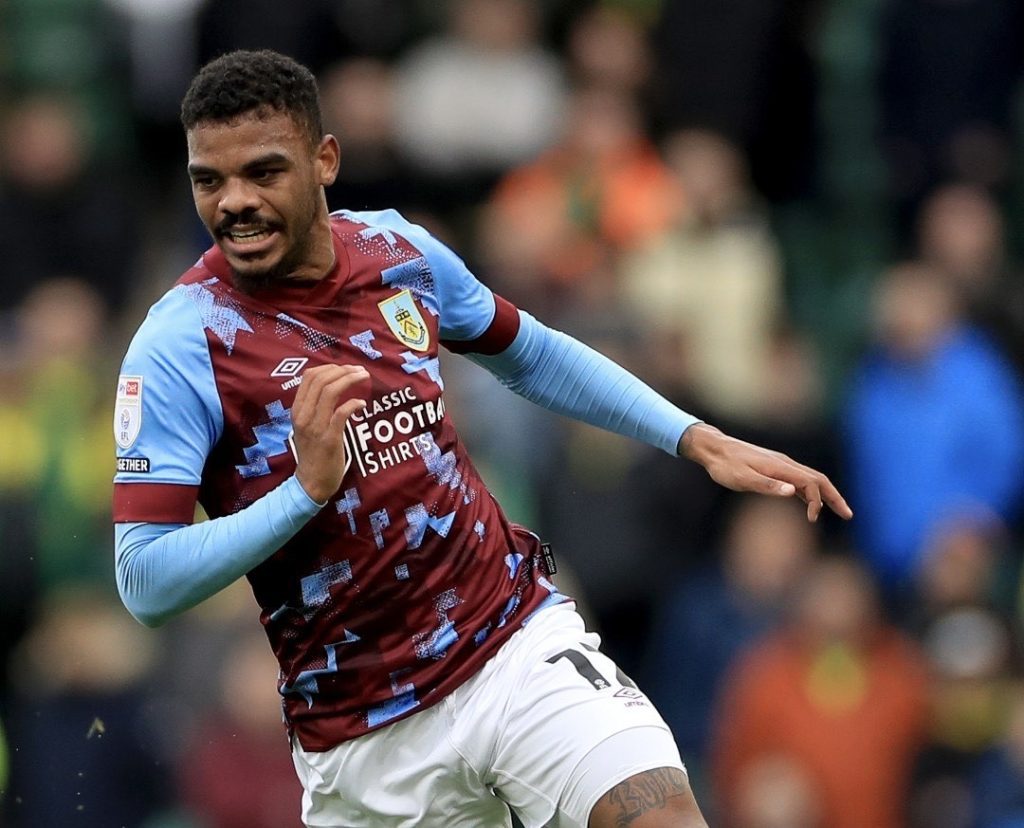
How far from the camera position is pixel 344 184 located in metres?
11.2

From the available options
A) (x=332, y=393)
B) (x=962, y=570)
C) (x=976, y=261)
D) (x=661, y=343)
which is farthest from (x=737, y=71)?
(x=332, y=393)

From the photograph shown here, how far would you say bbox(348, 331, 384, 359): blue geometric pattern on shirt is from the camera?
17.4 ft

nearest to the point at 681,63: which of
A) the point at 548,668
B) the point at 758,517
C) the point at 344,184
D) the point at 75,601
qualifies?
the point at 344,184

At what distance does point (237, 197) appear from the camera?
5051mm

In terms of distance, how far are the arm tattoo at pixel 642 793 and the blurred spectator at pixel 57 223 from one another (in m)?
6.62

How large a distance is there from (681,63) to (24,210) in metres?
3.66

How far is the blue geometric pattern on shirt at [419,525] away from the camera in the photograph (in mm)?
5270

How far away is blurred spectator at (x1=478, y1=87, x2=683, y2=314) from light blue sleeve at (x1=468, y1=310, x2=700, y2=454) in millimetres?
4893

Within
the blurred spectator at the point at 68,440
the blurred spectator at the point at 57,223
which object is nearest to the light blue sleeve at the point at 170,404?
the blurred spectator at the point at 68,440

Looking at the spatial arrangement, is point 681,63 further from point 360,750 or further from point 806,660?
point 360,750

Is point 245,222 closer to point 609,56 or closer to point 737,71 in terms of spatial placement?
point 609,56

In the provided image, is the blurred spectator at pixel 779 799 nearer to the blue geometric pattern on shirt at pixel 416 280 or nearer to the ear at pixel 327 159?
the blue geometric pattern on shirt at pixel 416 280

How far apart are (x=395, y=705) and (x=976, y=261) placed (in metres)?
6.63

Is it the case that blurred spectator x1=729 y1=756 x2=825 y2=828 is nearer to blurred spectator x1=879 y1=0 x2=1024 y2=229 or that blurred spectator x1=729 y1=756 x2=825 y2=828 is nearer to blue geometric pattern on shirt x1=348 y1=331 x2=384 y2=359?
blurred spectator x1=879 y1=0 x2=1024 y2=229
